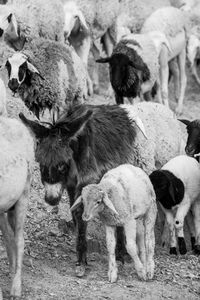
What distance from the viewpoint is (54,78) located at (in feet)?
44.2

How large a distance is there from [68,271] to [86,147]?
53.8 inches

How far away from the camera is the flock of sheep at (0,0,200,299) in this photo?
9.73 m

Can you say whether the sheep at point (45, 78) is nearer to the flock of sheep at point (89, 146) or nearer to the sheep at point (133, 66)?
the flock of sheep at point (89, 146)

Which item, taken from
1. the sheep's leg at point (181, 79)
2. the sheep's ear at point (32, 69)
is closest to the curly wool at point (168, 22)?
the sheep's leg at point (181, 79)

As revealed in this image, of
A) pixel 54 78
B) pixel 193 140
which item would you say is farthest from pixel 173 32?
pixel 193 140

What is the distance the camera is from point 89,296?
31.6ft

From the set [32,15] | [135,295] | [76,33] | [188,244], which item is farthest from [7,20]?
[135,295]

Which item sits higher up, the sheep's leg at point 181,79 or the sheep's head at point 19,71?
the sheep's head at point 19,71

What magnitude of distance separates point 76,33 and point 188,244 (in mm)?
5803

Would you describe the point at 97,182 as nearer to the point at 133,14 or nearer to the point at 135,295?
the point at 135,295

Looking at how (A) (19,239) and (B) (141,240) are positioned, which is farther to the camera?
(B) (141,240)

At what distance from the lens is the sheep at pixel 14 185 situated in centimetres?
913

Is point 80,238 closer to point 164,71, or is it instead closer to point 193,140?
point 193,140

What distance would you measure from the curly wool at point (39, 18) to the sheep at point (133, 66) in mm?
1082
